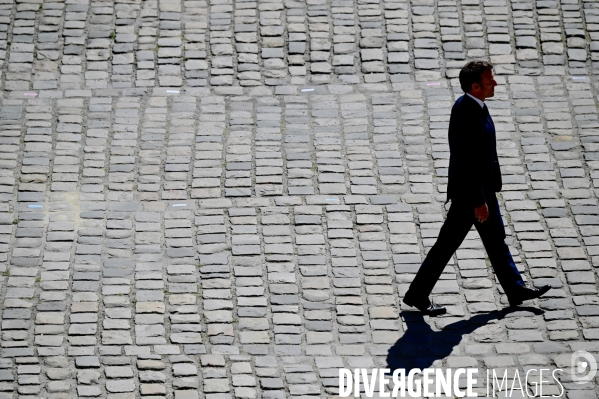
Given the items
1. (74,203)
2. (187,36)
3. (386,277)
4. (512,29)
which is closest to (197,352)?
(386,277)

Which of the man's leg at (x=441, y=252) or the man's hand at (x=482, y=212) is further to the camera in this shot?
the man's leg at (x=441, y=252)

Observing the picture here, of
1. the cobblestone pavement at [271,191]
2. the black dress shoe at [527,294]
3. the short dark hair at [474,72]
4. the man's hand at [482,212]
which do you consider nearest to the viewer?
the short dark hair at [474,72]

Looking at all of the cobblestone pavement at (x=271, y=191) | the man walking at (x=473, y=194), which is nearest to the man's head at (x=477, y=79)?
the man walking at (x=473, y=194)

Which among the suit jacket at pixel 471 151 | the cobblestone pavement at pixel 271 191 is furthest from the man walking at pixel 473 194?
the cobblestone pavement at pixel 271 191

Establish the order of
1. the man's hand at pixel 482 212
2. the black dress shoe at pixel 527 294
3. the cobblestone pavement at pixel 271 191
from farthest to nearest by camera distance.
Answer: the black dress shoe at pixel 527 294 < the cobblestone pavement at pixel 271 191 < the man's hand at pixel 482 212

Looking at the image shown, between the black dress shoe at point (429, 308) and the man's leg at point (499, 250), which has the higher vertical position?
the man's leg at point (499, 250)

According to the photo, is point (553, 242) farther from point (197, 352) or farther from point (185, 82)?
point (185, 82)

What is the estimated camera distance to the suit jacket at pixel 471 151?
6742 millimetres

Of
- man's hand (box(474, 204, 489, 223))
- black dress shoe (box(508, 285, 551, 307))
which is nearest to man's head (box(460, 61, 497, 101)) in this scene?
man's hand (box(474, 204, 489, 223))

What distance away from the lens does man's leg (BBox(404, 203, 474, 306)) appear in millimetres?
7042

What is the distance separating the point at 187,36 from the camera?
33.8ft

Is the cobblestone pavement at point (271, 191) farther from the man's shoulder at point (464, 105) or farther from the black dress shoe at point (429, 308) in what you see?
the man's shoulder at point (464, 105)

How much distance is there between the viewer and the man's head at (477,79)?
264 inches

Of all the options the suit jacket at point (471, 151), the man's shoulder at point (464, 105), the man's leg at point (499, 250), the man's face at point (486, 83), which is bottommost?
the man's leg at point (499, 250)
